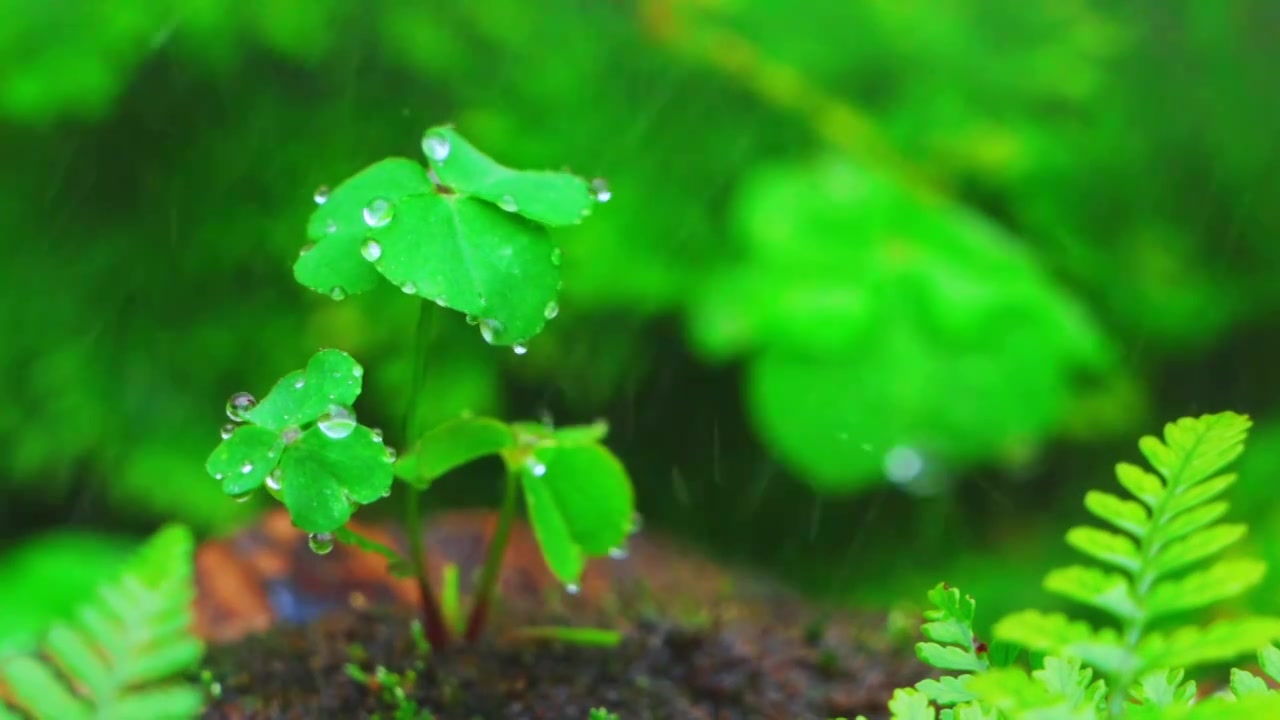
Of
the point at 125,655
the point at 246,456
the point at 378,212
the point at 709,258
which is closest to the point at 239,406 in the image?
the point at 246,456

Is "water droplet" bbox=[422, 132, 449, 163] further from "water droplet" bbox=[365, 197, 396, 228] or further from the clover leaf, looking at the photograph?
the clover leaf

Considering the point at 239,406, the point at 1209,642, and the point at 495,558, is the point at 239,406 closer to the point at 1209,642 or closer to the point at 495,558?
the point at 495,558

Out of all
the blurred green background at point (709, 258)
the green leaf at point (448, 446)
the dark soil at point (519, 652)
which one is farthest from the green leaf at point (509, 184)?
the blurred green background at point (709, 258)

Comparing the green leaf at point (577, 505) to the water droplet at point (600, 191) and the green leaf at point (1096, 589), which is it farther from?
the green leaf at point (1096, 589)

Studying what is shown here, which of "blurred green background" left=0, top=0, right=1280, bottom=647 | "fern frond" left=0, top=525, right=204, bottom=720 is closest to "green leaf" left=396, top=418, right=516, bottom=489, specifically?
"fern frond" left=0, top=525, right=204, bottom=720

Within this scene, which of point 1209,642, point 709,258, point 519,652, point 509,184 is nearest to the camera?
point 1209,642
